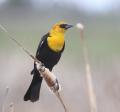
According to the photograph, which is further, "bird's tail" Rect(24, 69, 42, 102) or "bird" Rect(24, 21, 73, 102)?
"bird" Rect(24, 21, 73, 102)

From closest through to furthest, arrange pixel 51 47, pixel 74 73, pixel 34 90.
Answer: pixel 34 90 < pixel 51 47 < pixel 74 73

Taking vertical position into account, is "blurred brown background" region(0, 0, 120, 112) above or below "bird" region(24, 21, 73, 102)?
below

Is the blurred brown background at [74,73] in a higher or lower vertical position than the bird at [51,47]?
lower

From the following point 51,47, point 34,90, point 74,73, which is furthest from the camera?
point 74,73

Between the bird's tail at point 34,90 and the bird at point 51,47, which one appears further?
the bird at point 51,47

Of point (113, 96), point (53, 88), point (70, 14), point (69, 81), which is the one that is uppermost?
point (53, 88)

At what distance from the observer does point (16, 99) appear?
6.23 meters

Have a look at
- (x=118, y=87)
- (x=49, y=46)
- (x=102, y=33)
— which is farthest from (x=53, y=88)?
(x=102, y=33)

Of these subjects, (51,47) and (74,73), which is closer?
(51,47)

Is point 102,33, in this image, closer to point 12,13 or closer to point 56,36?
point 12,13

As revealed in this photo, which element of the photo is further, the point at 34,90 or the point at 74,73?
the point at 74,73

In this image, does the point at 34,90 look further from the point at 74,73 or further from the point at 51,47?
the point at 74,73

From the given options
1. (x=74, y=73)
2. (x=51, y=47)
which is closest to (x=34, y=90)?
(x=51, y=47)

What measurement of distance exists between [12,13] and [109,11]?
14.0ft
